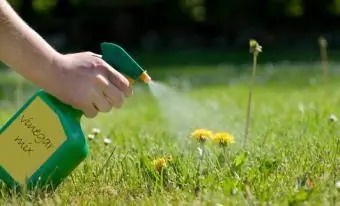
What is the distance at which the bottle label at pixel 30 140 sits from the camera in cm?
220

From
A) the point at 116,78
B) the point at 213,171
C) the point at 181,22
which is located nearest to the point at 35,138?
the point at 116,78

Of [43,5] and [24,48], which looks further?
[43,5]

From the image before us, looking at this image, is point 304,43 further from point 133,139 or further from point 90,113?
point 90,113

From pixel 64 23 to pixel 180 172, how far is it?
16.8 meters

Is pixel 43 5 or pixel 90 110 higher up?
pixel 43 5

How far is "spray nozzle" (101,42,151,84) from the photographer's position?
2236 mm

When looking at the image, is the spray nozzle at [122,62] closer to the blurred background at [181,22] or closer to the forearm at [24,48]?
the forearm at [24,48]

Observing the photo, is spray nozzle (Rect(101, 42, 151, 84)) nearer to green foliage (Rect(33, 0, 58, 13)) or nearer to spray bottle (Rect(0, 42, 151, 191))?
spray bottle (Rect(0, 42, 151, 191))

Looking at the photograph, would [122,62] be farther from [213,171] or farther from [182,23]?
[182,23]

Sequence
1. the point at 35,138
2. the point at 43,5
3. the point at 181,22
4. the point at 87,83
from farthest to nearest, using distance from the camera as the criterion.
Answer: the point at 43,5 → the point at 181,22 → the point at 35,138 → the point at 87,83

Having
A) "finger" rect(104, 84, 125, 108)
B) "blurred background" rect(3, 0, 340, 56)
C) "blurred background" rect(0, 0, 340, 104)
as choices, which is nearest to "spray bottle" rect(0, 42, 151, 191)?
"finger" rect(104, 84, 125, 108)

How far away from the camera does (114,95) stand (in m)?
2.13

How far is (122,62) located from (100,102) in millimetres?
177

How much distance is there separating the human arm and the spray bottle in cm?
5
